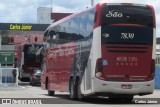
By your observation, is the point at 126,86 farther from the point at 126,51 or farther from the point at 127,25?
the point at 127,25

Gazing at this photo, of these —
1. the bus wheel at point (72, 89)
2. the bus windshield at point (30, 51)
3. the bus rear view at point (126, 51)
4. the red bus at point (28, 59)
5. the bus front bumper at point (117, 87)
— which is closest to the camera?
the bus front bumper at point (117, 87)

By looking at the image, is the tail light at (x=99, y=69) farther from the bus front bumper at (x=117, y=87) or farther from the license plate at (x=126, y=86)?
the license plate at (x=126, y=86)

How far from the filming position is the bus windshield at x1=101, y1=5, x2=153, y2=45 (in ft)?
62.5

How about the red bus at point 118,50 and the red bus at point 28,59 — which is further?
the red bus at point 28,59

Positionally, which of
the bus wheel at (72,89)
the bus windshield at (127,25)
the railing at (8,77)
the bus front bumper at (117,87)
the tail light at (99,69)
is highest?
the bus windshield at (127,25)

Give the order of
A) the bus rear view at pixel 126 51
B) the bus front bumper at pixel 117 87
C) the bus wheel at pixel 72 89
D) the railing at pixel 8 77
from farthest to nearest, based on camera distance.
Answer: the railing at pixel 8 77
the bus wheel at pixel 72 89
the bus rear view at pixel 126 51
the bus front bumper at pixel 117 87

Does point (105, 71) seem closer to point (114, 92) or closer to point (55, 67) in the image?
point (114, 92)

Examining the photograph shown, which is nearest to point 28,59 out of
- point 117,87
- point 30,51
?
point 30,51

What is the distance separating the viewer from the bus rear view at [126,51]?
747 inches

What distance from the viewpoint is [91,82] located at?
19.2m

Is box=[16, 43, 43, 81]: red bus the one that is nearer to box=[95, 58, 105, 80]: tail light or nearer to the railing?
the railing

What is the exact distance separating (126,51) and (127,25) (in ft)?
3.33

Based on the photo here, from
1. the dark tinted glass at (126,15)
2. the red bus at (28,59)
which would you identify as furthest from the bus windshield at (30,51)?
the dark tinted glass at (126,15)

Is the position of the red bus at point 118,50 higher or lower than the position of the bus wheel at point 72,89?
higher
